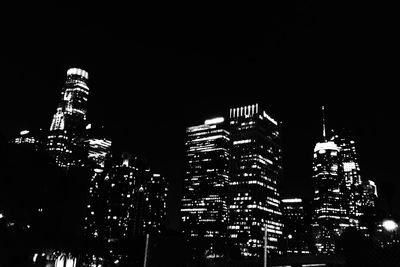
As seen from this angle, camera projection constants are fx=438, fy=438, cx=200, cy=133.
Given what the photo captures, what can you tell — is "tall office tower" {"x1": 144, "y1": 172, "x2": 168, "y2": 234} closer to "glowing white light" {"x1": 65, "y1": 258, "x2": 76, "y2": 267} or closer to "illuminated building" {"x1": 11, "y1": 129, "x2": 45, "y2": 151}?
"illuminated building" {"x1": 11, "y1": 129, "x2": 45, "y2": 151}

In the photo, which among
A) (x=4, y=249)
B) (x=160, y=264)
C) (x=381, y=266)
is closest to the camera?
(x=381, y=266)

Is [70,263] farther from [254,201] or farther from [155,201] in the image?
[254,201]

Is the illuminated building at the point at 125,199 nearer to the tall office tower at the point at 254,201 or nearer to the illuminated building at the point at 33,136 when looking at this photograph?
the illuminated building at the point at 33,136

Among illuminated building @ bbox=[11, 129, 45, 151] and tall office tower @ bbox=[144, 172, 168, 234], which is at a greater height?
illuminated building @ bbox=[11, 129, 45, 151]

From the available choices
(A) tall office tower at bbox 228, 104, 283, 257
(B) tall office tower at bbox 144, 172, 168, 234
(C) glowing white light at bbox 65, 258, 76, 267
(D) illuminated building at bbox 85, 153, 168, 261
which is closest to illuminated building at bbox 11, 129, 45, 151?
(D) illuminated building at bbox 85, 153, 168, 261

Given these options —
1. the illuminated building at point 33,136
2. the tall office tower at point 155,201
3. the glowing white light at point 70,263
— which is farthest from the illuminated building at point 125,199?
the glowing white light at point 70,263

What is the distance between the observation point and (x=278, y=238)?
610 ft

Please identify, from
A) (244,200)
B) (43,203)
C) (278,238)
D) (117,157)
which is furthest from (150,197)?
(43,203)

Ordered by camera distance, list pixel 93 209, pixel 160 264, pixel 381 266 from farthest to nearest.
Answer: pixel 93 209 < pixel 160 264 < pixel 381 266

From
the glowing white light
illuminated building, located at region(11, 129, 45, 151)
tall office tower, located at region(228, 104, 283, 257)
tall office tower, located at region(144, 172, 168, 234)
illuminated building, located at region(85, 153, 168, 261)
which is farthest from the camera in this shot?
illuminated building, located at region(11, 129, 45, 151)

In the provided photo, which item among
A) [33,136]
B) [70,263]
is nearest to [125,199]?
[33,136]

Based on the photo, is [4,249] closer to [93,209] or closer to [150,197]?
[93,209]

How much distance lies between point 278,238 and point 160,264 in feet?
593

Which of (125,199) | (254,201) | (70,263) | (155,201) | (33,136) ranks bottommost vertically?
(70,263)
